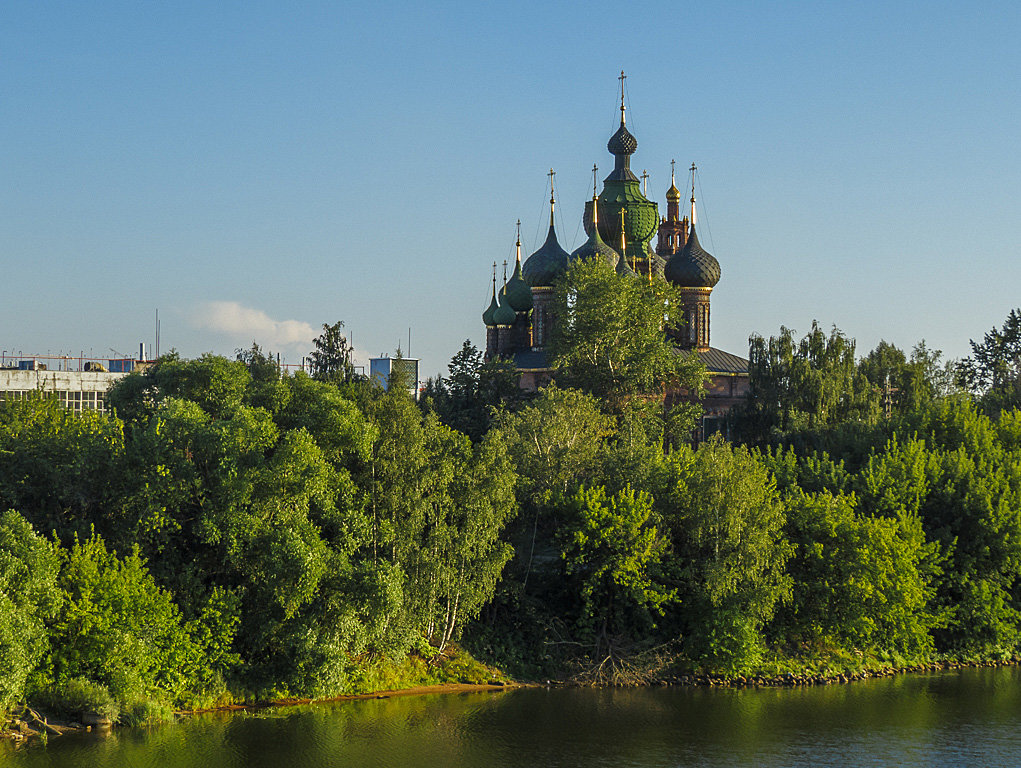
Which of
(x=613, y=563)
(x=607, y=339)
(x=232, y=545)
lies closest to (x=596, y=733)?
(x=613, y=563)

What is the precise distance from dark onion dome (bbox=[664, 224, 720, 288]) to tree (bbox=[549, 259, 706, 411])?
42.7 feet

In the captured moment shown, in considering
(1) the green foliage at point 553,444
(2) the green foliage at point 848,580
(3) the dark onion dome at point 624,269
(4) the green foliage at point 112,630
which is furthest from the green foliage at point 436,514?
(3) the dark onion dome at point 624,269

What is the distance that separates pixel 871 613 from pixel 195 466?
71.0 ft

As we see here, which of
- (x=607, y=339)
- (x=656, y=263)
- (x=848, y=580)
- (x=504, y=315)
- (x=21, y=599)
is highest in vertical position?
(x=656, y=263)

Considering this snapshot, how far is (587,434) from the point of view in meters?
47.1

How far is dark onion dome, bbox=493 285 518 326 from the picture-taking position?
249ft

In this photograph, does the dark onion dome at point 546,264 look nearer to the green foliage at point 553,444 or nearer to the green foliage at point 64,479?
the green foliage at point 553,444

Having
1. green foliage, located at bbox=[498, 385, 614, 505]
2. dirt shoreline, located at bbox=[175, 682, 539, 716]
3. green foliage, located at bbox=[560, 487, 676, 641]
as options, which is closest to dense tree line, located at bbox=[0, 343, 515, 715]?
dirt shoreline, located at bbox=[175, 682, 539, 716]

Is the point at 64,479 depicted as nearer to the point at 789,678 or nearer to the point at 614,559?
the point at 614,559

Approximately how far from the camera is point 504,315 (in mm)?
75875

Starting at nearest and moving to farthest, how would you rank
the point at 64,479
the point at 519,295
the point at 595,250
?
1. the point at 64,479
2. the point at 595,250
3. the point at 519,295

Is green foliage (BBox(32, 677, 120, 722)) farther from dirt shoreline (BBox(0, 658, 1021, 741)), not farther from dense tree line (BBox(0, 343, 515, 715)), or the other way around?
dirt shoreline (BBox(0, 658, 1021, 741))

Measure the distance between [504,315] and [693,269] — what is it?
10972mm

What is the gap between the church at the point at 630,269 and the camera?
7106 centimetres
